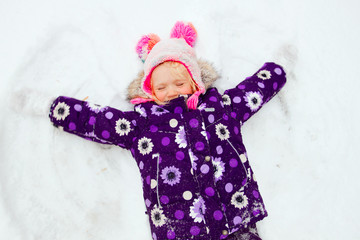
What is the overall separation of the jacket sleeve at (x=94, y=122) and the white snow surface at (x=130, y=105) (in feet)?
0.48

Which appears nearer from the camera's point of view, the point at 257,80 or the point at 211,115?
the point at 211,115

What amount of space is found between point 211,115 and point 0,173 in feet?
3.12

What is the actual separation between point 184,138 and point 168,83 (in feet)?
0.78

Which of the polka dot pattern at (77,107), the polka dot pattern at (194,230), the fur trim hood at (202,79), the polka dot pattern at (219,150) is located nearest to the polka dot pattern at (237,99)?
the fur trim hood at (202,79)

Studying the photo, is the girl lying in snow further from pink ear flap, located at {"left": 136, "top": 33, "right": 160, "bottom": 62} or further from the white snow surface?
the white snow surface

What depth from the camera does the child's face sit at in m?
1.33

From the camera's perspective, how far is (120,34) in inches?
62.9

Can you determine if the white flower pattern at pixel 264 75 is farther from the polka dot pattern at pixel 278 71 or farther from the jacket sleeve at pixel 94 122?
the jacket sleeve at pixel 94 122

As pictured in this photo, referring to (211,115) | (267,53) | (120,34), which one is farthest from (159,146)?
(267,53)

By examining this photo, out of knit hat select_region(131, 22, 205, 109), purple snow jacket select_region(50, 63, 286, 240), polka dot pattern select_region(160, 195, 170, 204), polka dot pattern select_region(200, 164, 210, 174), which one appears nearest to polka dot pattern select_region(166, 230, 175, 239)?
purple snow jacket select_region(50, 63, 286, 240)

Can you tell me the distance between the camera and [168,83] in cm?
134

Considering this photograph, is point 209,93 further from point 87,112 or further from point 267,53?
point 87,112

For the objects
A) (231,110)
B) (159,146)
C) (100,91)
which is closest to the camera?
(159,146)

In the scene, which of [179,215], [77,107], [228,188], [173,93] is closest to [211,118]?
[173,93]
